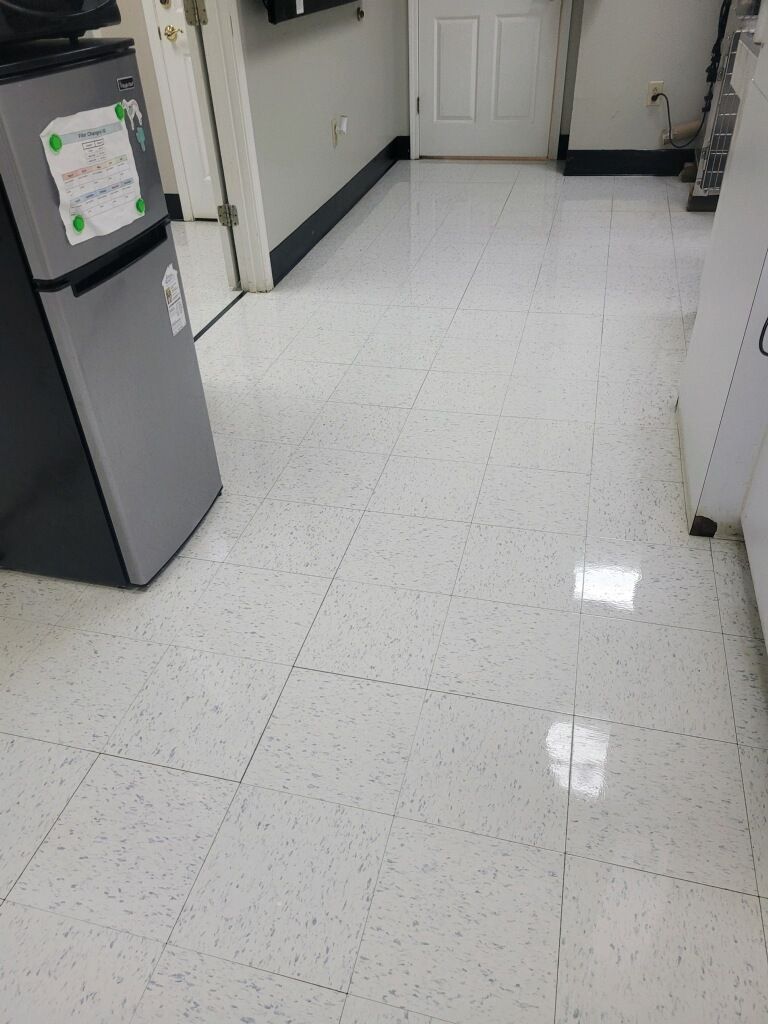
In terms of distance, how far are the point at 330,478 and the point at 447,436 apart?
41 centimetres

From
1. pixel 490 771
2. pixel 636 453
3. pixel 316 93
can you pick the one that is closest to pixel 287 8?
pixel 316 93

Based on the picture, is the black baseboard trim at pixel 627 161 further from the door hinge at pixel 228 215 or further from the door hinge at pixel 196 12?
the door hinge at pixel 196 12

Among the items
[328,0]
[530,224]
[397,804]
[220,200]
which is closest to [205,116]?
[220,200]

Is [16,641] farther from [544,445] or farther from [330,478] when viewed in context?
[544,445]

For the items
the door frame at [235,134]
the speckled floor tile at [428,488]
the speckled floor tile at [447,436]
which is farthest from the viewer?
the door frame at [235,134]

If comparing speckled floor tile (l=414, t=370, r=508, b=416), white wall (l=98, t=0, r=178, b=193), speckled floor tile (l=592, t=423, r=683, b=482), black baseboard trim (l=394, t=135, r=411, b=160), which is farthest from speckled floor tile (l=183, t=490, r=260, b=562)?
black baseboard trim (l=394, t=135, r=411, b=160)

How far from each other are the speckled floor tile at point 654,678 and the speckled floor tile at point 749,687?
0.05 ft

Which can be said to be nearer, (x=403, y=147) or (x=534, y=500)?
(x=534, y=500)

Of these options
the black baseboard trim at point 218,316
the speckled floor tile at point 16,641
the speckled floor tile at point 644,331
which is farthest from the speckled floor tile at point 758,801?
the black baseboard trim at point 218,316

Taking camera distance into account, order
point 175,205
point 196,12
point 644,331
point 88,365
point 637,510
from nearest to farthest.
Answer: point 88,365, point 637,510, point 196,12, point 644,331, point 175,205

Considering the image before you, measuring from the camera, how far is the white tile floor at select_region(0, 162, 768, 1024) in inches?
43.8

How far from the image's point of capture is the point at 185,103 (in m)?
3.95

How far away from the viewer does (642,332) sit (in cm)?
289

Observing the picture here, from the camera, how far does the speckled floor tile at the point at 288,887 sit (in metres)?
1.13
